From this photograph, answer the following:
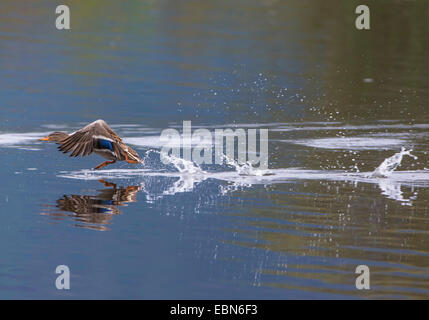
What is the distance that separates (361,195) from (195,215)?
221cm

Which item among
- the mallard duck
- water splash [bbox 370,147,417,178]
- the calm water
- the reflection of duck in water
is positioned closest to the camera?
the calm water

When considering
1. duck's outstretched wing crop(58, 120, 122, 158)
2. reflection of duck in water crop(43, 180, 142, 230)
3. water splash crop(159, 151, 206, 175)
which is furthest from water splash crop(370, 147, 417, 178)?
duck's outstretched wing crop(58, 120, 122, 158)

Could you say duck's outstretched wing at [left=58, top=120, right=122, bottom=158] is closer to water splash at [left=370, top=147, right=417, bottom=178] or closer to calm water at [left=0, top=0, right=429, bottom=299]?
calm water at [left=0, top=0, right=429, bottom=299]

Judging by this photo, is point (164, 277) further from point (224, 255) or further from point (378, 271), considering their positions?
point (378, 271)

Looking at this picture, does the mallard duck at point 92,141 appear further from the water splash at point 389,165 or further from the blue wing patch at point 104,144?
the water splash at point 389,165

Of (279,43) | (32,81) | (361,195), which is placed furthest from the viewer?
(279,43)

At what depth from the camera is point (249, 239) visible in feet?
36.0

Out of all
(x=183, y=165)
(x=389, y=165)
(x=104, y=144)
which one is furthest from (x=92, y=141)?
(x=389, y=165)

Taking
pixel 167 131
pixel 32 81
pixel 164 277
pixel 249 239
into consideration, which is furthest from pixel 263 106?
pixel 164 277

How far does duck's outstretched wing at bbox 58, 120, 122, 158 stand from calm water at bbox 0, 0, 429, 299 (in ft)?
1.44

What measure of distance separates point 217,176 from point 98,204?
7.21ft

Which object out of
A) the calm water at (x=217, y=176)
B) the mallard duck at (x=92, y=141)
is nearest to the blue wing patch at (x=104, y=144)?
the mallard duck at (x=92, y=141)

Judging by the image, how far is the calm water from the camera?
9852mm

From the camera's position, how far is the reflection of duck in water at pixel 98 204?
38.2 ft
